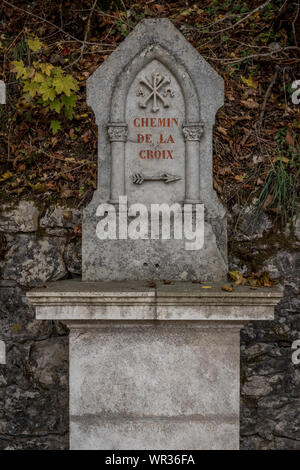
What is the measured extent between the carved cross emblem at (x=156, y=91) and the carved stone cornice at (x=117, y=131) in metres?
0.17

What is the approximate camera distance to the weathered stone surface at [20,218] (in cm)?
318

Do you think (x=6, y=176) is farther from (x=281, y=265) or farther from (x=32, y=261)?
(x=281, y=265)

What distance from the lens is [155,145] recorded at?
2.52 metres

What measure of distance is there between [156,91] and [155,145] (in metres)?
0.30

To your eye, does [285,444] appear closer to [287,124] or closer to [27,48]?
[287,124]

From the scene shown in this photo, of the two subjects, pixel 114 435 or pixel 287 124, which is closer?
pixel 114 435

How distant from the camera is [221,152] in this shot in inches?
131

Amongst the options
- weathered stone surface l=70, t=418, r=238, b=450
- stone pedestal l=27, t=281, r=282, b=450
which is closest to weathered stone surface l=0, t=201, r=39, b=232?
stone pedestal l=27, t=281, r=282, b=450

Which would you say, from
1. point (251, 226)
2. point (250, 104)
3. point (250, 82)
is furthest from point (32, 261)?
point (250, 82)

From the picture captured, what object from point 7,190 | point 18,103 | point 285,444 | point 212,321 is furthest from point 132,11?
point 285,444

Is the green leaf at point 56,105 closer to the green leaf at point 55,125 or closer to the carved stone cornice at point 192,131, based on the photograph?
the green leaf at point 55,125

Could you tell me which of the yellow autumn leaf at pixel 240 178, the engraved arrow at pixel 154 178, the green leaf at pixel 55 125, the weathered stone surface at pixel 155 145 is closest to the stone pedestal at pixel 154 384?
the weathered stone surface at pixel 155 145

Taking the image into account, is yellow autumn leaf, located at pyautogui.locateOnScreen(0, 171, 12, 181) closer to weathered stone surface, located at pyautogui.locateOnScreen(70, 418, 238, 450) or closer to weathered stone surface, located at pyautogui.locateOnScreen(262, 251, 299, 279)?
weathered stone surface, located at pyautogui.locateOnScreen(70, 418, 238, 450)

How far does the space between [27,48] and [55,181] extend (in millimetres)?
1025
